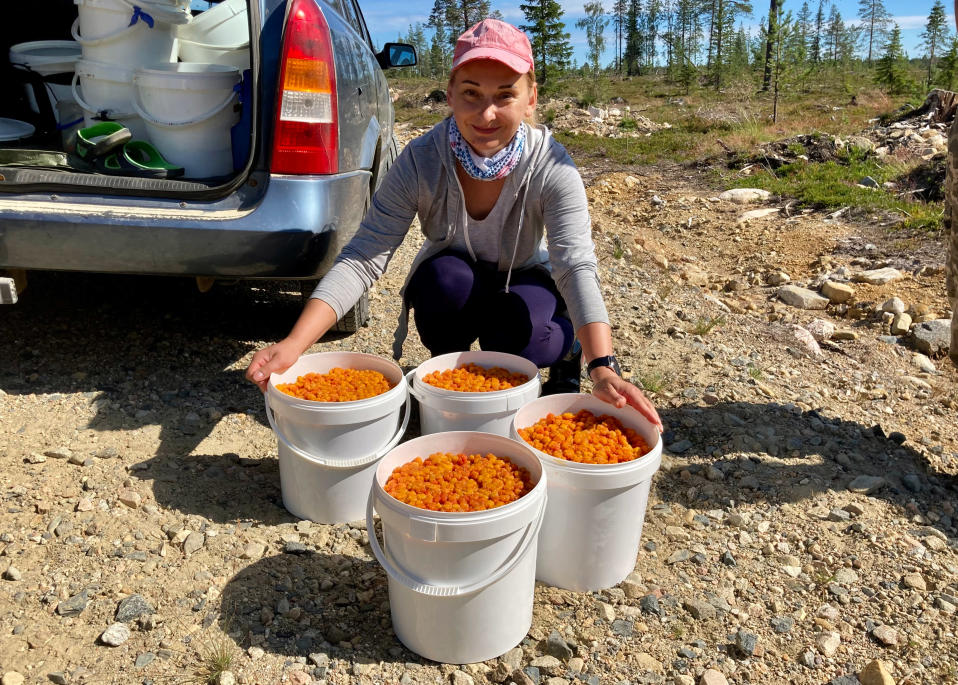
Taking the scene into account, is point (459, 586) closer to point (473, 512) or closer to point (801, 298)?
point (473, 512)

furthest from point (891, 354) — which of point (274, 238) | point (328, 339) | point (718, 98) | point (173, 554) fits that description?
point (718, 98)

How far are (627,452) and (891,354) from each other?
277 centimetres

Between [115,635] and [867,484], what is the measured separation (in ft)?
7.92

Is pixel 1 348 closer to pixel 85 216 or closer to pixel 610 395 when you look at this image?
pixel 85 216

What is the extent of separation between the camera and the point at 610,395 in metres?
2.07

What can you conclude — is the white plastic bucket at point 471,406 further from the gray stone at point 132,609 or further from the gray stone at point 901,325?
the gray stone at point 901,325

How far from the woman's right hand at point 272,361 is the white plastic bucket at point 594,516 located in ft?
2.25

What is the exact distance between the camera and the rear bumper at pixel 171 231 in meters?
2.65

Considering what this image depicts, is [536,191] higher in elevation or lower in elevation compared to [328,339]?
higher

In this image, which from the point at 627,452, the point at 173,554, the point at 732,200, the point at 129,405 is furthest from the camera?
the point at 732,200

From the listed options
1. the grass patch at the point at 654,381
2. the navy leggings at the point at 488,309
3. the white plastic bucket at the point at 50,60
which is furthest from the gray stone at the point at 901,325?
the white plastic bucket at the point at 50,60

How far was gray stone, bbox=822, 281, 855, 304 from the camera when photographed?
4844mm

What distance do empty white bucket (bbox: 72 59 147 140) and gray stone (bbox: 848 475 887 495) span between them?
319 centimetres

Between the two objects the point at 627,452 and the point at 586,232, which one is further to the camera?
the point at 586,232
